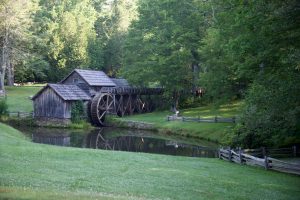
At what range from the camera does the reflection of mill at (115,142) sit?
29.5 meters

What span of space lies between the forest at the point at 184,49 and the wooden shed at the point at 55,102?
9.25 meters

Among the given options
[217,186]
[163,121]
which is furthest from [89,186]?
[163,121]

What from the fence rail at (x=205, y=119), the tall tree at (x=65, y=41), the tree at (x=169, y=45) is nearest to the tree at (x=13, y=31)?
the tall tree at (x=65, y=41)

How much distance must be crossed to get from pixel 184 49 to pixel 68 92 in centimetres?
1378

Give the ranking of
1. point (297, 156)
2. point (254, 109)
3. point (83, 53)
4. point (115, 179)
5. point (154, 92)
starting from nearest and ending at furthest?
point (115, 179) → point (254, 109) → point (297, 156) → point (154, 92) → point (83, 53)

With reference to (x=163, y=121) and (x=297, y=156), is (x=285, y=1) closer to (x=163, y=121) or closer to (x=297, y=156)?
(x=297, y=156)

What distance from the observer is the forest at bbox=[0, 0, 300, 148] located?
17.0m

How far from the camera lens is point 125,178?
13.8 meters

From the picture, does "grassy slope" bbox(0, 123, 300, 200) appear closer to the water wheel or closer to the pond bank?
the pond bank

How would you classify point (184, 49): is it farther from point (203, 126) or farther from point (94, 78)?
point (203, 126)

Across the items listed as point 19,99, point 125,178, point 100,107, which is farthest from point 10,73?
point 125,178

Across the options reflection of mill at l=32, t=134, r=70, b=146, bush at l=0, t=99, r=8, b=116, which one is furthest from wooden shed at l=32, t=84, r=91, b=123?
reflection of mill at l=32, t=134, r=70, b=146

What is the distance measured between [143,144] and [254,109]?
44.2 ft

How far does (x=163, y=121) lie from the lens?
40.6 metres
